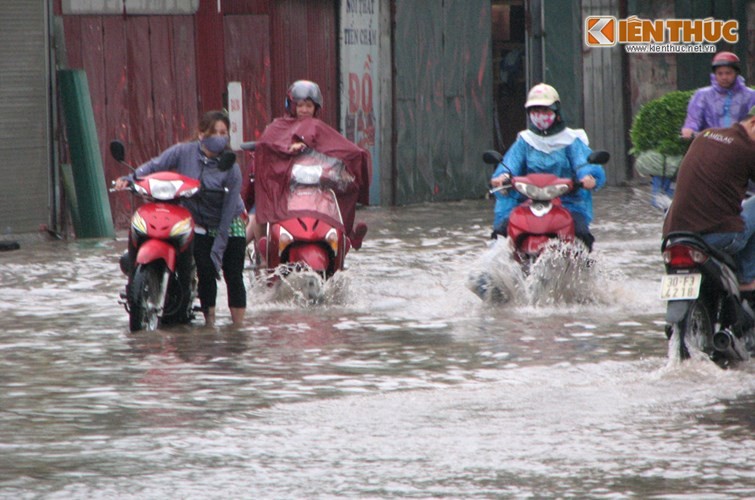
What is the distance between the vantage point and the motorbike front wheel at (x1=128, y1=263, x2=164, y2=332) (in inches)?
451

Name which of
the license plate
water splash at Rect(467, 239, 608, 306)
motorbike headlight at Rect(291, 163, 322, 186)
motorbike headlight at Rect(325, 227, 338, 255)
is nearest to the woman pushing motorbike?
motorbike headlight at Rect(325, 227, 338, 255)

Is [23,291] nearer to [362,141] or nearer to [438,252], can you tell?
[438,252]

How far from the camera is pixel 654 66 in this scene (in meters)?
27.3

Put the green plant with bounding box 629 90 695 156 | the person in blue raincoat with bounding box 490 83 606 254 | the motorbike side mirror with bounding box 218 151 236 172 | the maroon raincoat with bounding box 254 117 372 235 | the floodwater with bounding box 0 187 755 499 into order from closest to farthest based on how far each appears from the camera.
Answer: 1. the floodwater with bounding box 0 187 755 499
2. the motorbike side mirror with bounding box 218 151 236 172
3. the person in blue raincoat with bounding box 490 83 606 254
4. the maroon raincoat with bounding box 254 117 372 235
5. the green plant with bounding box 629 90 695 156

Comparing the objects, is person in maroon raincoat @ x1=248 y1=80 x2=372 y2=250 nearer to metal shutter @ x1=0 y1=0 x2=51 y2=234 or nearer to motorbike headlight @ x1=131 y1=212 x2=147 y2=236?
motorbike headlight @ x1=131 y1=212 x2=147 y2=236

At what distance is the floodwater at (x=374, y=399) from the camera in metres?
7.06

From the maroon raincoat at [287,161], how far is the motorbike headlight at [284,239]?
20 cm

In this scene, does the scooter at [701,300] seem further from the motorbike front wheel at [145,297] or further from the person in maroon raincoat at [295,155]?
the person in maroon raincoat at [295,155]

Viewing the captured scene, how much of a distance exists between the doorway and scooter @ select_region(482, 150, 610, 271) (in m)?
14.7

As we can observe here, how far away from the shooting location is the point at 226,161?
12.0 meters

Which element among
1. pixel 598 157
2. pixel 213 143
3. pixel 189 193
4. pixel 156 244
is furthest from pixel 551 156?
pixel 156 244

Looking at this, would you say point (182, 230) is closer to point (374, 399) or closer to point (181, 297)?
point (181, 297)

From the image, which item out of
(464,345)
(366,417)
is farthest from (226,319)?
(366,417)

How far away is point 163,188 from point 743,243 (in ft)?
12.9
